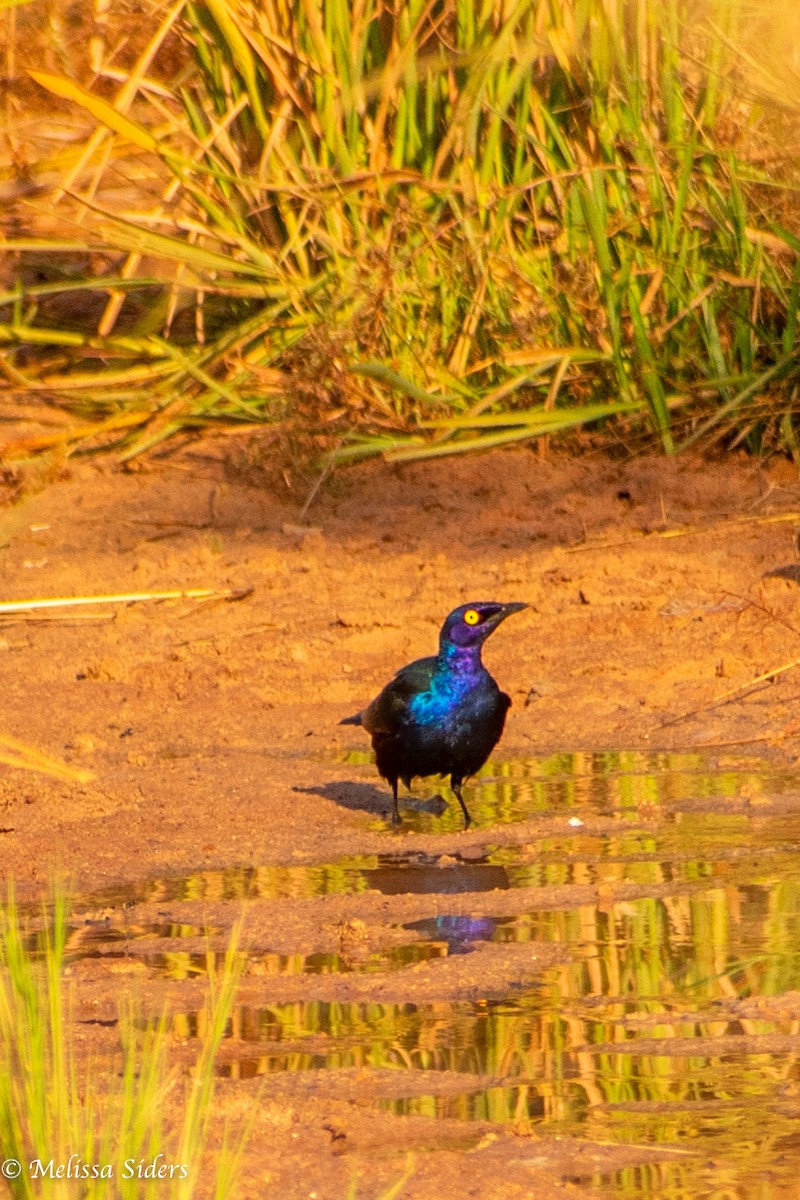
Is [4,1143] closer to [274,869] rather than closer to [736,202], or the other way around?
[274,869]

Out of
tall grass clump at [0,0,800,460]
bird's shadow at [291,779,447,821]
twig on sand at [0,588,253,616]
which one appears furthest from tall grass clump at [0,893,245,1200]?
tall grass clump at [0,0,800,460]

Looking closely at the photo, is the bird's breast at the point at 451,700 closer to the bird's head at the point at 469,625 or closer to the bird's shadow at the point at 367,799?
the bird's head at the point at 469,625

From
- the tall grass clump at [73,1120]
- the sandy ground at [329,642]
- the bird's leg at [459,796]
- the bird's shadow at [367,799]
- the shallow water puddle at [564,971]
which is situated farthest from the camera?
the bird's shadow at [367,799]

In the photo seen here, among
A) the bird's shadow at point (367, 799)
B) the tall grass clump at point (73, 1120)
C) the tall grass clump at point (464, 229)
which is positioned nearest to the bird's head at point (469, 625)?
the bird's shadow at point (367, 799)

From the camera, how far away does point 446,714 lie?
5.36 metres

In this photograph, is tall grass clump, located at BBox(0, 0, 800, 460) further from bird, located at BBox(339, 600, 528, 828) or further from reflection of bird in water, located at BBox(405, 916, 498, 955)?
reflection of bird in water, located at BBox(405, 916, 498, 955)

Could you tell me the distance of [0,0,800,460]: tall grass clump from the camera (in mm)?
8039

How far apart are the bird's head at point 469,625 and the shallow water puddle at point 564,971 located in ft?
1.46

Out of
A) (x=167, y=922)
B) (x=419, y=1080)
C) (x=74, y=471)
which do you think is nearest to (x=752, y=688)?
(x=167, y=922)

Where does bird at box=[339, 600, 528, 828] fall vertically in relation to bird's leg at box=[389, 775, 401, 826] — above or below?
above

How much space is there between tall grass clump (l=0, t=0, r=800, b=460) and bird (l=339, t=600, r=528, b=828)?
8.25 ft

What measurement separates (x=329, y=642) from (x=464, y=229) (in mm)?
2104

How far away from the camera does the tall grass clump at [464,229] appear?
804cm

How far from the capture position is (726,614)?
6.82 meters
